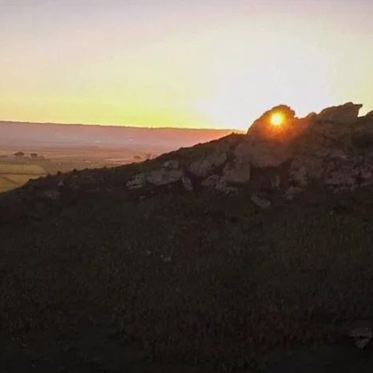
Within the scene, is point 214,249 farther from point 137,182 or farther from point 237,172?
point 137,182

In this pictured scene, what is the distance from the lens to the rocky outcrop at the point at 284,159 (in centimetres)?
4631

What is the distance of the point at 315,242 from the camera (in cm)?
3819

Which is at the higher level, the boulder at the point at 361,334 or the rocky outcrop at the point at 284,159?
the rocky outcrop at the point at 284,159

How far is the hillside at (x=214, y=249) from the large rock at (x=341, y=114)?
172mm

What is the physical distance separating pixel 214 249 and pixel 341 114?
21.2 metres

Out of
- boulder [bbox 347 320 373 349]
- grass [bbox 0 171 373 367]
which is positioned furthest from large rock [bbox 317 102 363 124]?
boulder [bbox 347 320 373 349]

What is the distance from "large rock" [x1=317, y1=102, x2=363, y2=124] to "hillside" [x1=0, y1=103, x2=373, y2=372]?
0.17m

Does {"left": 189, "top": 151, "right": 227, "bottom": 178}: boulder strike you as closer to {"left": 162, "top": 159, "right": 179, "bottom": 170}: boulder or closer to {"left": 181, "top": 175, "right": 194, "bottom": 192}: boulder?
{"left": 181, "top": 175, "right": 194, "bottom": 192}: boulder

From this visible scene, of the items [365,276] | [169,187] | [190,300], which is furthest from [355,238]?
[169,187]

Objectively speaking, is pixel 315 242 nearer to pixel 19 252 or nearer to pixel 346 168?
pixel 346 168

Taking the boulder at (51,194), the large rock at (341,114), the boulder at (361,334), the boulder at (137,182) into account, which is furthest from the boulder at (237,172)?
the boulder at (361,334)

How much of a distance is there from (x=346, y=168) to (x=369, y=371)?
24.0 m

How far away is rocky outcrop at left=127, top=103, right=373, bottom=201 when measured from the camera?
152ft

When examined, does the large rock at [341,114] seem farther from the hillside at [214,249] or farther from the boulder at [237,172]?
the boulder at [237,172]
